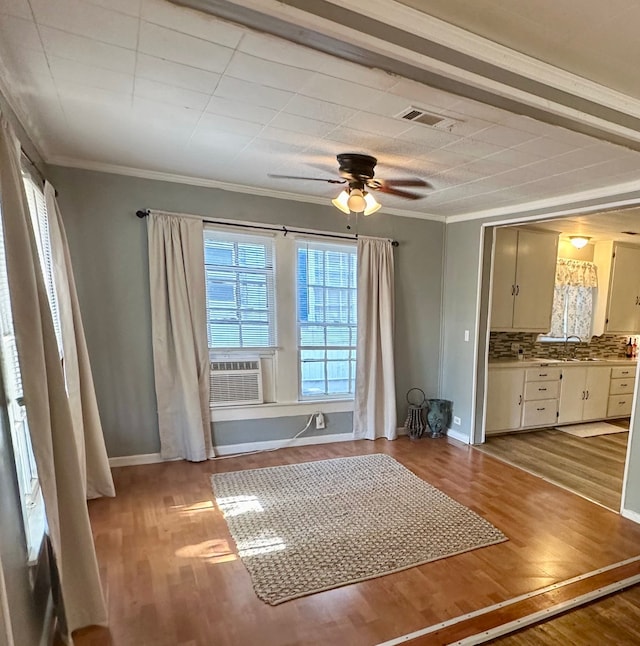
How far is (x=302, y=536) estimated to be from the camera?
98.0 inches

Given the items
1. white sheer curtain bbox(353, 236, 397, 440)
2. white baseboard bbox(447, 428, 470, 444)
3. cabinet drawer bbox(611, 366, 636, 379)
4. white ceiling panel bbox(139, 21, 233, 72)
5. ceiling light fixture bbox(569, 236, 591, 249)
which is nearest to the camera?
Answer: white ceiling panel bbox(139, 21, 233, 72)

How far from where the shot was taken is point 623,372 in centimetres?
520

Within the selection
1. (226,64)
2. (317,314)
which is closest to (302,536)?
(317,314)

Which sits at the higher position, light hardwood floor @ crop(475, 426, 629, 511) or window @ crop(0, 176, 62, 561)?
window @ crop(0, 176, 62, 561)

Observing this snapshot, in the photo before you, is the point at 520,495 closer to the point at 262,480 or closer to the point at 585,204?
the point at 262,480

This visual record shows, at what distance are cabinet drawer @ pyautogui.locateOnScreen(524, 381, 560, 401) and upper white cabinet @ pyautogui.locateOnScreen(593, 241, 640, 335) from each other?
1213 mm

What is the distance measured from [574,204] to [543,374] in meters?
2.21

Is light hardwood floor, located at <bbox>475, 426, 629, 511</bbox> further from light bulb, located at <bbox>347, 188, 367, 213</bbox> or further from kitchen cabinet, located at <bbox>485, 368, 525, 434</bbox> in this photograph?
light bulb, located at <bbox>347, 188, 367, 213</bbox>

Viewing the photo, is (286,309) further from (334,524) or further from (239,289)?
(334,524)

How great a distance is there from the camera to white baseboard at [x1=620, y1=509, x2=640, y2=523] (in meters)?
2.77

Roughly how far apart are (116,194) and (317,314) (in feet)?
6.94

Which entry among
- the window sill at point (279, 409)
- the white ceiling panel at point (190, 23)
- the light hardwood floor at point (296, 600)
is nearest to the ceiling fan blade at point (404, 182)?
the white ceiling panel at point (190, 23)

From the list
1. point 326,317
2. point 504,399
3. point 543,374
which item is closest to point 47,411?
point 326,317

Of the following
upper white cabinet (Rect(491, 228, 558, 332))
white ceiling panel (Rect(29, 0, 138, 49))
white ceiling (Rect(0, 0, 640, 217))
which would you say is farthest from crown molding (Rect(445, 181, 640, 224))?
white ceiling panel (Rect(29, 0, 138, 49))
